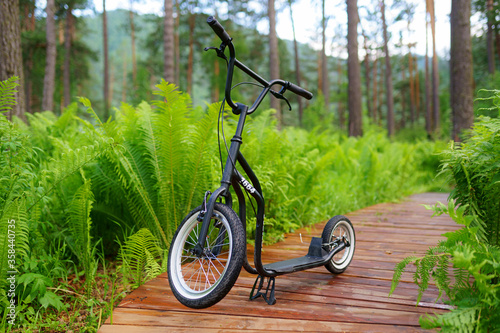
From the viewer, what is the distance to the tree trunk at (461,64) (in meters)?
7.37

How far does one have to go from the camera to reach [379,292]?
2.07 m

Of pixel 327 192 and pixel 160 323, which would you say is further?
pixel 327 192

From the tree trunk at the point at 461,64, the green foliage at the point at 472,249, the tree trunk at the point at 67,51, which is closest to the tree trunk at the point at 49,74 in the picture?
the tree trunk at the point at 67,51

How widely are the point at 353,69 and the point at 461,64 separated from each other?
3.02m

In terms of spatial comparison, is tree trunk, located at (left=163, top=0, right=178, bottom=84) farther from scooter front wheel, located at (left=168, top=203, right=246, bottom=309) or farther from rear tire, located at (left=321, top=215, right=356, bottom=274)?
scooter front wheel, located at (left=168, top=203, right=246, bottom=309)

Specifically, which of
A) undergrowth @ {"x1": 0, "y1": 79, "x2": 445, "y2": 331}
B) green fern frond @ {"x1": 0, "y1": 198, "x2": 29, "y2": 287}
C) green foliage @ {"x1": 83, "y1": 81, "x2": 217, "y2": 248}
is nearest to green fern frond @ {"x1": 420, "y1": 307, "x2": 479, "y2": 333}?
undergrowth @ {"x1": 0, "y1": 79, "x2": 445, "y2": 331}

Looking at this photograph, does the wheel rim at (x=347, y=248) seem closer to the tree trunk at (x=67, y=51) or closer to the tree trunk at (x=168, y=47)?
the tree trunk at (x=168, y=47)

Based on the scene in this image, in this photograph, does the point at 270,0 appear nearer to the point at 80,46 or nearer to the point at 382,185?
the point at 382,185

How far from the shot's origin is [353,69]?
32.8 feet

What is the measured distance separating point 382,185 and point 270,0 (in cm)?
993

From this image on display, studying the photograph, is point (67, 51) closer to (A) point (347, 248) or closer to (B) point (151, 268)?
(B) point (151, 268)

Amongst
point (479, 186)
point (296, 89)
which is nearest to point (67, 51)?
point (296, 89)

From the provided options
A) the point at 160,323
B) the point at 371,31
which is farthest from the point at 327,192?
the point at 371,31

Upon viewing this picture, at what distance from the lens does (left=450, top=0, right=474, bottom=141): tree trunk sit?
7367mm
